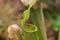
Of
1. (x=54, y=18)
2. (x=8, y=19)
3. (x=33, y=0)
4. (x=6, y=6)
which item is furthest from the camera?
(x=54, y=18)

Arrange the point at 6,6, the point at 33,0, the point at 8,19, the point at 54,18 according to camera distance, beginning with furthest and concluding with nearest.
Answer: the point at 54,18 → the point at 6,6 → the point at 8,19 → the point at 33,0

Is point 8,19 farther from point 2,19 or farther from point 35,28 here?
point 35,28

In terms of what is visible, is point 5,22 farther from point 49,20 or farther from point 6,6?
point 49,20

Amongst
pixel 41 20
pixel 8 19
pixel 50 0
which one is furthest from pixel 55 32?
pixel 41 20

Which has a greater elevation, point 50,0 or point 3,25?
point 50,0

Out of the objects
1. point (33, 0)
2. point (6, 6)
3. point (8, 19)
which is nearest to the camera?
point (33, 0)

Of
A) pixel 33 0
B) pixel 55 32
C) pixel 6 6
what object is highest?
pixel 33 0

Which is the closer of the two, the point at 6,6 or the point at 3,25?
the point at 3,25

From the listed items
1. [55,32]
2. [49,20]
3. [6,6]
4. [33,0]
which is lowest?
[55,32]

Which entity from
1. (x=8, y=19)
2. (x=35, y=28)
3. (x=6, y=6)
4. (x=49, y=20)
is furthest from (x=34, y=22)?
(x=49, y=20)
